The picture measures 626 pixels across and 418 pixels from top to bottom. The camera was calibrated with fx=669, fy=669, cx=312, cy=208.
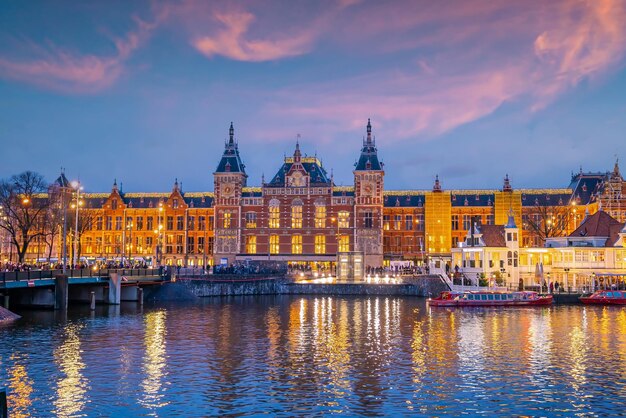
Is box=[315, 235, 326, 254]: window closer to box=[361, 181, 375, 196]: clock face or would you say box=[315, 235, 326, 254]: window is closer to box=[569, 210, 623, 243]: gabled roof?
box=[361, 181, 375, 196]: clock face

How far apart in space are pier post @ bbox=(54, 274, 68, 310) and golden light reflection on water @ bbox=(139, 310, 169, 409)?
39.3 feet

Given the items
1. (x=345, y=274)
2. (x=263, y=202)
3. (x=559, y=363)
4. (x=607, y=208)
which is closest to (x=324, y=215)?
(x=263, y=202)

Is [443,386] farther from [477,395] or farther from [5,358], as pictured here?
[5,358]

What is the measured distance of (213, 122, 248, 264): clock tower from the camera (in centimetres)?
11881

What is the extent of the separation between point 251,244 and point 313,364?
8150cm

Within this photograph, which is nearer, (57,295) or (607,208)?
(57,295)

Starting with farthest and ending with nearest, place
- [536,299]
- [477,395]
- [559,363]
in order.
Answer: [536,299] < [559,363] < [477,395]

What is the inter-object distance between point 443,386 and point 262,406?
9.44m

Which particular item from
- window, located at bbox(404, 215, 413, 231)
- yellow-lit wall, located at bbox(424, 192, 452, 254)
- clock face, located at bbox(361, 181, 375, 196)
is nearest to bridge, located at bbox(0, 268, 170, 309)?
clock face, located at bbox(361, 181, 375, 196)

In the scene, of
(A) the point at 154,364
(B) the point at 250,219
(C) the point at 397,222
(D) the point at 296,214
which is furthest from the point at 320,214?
(A) the point at 154,364

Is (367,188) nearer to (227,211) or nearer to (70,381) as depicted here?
(227,211)

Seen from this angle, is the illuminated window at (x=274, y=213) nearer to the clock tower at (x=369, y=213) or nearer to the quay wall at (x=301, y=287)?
the clock tower at (x=369, y=213)

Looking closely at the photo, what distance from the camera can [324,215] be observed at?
117 metres

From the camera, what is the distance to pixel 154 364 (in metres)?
37.9
